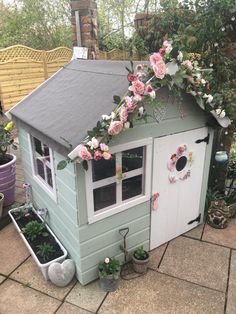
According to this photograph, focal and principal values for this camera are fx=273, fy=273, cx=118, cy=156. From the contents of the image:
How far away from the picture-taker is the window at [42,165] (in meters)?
3.30

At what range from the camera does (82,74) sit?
3385mm

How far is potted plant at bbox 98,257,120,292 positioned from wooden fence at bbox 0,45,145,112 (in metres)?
6.06

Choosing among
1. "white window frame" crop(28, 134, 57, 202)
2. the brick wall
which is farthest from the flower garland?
the brick wall

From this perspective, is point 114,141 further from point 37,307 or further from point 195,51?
point 195,51

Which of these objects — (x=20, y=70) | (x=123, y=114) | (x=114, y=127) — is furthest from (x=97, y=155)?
(x=20, y=70)

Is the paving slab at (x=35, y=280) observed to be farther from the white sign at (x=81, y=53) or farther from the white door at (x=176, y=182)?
the white sign at (x=81, y=53)

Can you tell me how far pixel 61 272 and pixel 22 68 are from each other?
23.4 ft

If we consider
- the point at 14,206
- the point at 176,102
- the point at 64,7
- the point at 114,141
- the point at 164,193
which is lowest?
the point at 14,206

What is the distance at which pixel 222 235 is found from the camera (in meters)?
3.83

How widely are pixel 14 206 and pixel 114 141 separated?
8.64 ft

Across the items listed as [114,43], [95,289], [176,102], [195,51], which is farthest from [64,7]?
[95,289]

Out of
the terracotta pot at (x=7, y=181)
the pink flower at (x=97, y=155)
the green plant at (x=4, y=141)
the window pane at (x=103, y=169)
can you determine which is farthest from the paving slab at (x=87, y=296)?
the green plant at (x=4, y=141)

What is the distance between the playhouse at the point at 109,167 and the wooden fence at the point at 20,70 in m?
4.99

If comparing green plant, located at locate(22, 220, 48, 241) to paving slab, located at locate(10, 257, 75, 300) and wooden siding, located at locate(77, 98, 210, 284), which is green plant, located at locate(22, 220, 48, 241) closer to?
paving slab, located at locate(10, 257, 75, 300)
